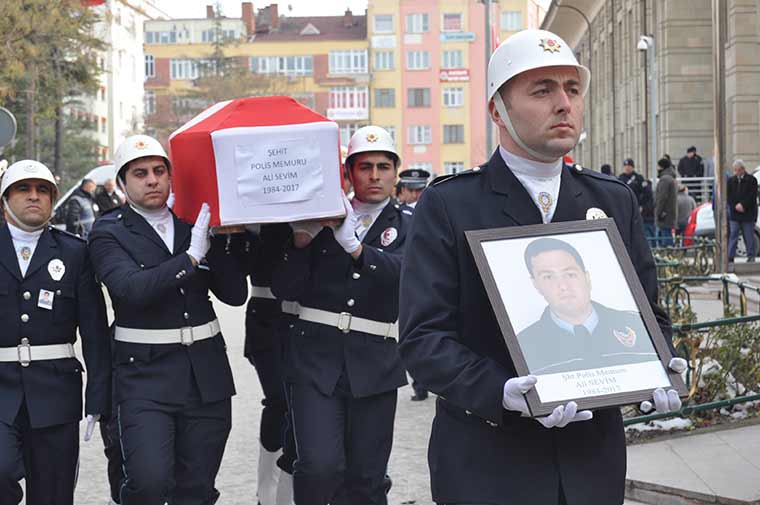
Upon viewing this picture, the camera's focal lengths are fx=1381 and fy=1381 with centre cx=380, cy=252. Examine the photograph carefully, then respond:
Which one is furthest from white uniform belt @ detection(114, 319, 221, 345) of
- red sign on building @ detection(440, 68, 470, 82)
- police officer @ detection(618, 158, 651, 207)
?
red sign on building @ detection(440, 68, 470, 82)

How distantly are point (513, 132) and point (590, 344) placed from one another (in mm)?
674

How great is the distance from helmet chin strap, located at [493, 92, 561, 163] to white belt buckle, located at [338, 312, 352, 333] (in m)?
2.78

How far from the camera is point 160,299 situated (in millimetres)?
6223

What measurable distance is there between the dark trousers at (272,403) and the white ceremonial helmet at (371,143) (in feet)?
4.16

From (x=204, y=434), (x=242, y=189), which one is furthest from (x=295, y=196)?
(x=204, y=434)

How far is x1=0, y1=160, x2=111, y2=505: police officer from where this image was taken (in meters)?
6.27

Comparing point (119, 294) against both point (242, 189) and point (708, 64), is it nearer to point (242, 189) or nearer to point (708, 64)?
point (242, 189)

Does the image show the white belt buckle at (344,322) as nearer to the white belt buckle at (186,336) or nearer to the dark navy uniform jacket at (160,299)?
the dark navy uniform jacket at (160,299)

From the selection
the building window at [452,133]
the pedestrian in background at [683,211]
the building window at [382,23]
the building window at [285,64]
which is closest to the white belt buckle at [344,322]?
the pedestrian in background at [683,211]

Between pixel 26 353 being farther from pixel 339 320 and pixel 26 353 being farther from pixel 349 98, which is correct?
pixel 349 98

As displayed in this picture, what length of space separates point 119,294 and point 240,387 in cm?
708

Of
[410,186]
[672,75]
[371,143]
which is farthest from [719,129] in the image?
[672,75]

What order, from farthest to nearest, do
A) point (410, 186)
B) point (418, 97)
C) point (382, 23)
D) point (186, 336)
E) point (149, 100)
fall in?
point (149, 100) < point (382, 23) < point (418, 97) < point (410, 186) < point (186, 336)

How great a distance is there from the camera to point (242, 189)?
6.30 m
